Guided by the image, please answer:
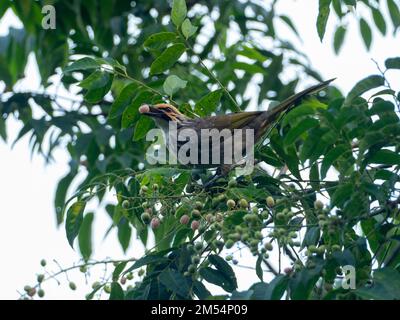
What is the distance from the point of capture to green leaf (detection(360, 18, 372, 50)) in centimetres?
749

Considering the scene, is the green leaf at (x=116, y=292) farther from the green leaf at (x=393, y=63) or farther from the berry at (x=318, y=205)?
the green leaf at (x=393, y=63)

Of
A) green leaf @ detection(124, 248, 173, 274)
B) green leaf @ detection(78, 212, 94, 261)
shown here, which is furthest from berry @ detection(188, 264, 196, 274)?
green leaf @ detection(78, 212, 94, 261)

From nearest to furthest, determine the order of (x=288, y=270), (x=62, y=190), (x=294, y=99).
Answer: (x=288, y=270), (x=294, y=99), (x=62, y=190)

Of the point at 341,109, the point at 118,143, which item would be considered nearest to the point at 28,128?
the point at 118,143

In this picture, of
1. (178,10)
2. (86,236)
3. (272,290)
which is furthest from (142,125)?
(86,236)

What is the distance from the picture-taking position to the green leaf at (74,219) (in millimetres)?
4508

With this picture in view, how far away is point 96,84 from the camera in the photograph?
4938 mm

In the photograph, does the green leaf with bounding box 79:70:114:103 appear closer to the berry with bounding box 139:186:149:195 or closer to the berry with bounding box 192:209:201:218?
the berry with bounding box 139:186:149:195

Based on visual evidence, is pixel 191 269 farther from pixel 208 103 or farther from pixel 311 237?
pixel 208 103

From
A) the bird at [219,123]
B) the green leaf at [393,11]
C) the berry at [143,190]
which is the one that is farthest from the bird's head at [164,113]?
the green leaf at [393,11]

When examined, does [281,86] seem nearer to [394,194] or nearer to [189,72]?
[189,72]

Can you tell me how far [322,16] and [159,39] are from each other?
1.12 meters

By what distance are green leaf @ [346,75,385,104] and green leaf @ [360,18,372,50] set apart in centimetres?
354
